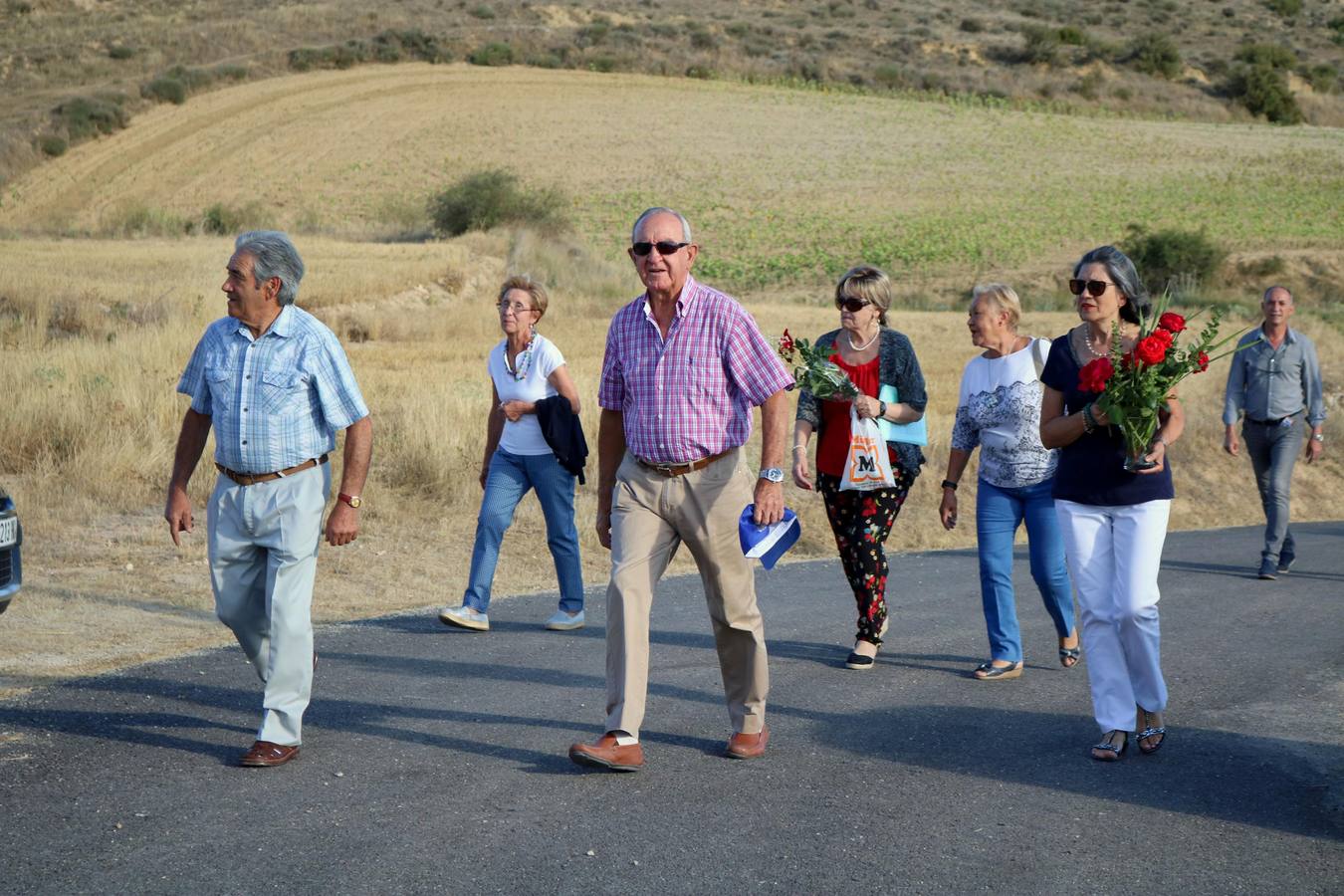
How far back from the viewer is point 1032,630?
29.5 ft

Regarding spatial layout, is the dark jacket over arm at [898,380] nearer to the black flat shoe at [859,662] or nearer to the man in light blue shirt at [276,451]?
the black flat shoe at [859,662]

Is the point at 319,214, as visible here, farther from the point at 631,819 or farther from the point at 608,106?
the point at 631,819

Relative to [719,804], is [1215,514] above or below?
below

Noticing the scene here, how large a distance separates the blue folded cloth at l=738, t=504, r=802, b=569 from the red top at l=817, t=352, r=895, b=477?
163 cm

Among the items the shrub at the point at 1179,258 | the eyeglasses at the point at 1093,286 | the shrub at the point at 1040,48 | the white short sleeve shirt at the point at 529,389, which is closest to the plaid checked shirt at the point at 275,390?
the white short sleeve shirt at the point at 529,389

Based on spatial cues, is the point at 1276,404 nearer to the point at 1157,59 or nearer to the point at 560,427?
the point at 560,427

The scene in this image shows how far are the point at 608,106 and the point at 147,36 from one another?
23597 millimetres

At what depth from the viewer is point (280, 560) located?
19.4 feet

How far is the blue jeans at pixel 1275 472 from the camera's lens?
11156 mm

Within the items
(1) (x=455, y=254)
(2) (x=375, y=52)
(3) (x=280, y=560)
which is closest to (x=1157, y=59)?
(2) (x=375, y=52)

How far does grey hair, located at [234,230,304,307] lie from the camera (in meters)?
5.90

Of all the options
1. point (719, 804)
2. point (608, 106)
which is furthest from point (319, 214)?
point (719, 804)

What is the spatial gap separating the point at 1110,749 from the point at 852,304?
2476 mm

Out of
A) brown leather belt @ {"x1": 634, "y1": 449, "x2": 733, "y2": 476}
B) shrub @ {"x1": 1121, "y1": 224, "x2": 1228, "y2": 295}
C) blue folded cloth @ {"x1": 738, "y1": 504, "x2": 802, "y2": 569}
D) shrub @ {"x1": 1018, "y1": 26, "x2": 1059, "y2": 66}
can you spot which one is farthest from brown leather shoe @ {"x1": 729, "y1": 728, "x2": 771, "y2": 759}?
shrub @ {"x1": 1018, "y1": 26, "x2": 1059, "y2": 66}
